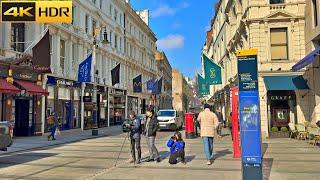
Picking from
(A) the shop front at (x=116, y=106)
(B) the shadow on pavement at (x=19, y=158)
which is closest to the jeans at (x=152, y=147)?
(B) the shadow on pavement at (x=19, y=158)

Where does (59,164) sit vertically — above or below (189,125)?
below

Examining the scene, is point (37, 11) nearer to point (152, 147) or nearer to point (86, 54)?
point (152, 147)

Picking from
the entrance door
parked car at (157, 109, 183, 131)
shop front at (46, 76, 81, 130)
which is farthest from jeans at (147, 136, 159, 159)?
parked car at (157, 109, 183, 131)

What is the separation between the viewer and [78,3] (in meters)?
36.6

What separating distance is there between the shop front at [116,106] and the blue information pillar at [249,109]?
124 feet

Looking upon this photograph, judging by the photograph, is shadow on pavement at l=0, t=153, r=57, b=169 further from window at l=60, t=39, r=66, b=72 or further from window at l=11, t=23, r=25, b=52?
window at l=60, t=39, r=66, b=72

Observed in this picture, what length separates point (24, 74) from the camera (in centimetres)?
2698

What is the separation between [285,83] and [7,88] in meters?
15.9

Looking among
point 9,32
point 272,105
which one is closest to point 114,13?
point 9,32

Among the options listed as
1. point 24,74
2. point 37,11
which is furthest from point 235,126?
point 24,74

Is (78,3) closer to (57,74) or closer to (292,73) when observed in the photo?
(57,74)

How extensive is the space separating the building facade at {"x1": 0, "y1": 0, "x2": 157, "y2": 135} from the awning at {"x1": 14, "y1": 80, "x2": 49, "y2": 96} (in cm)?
178

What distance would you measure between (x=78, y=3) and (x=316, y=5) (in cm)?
2114

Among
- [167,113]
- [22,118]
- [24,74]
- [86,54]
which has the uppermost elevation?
[86,54]
